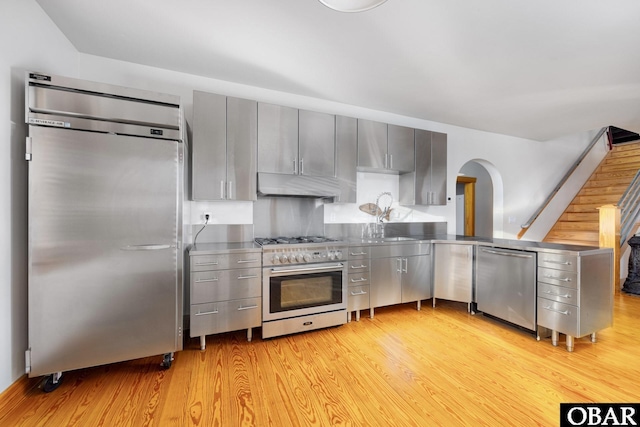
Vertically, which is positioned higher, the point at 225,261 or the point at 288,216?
the point at 288,216

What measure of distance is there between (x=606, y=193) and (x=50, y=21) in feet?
28.1

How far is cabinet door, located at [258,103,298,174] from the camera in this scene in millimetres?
2805

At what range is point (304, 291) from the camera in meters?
2.70

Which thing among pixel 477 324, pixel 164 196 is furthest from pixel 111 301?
pixel 477 324

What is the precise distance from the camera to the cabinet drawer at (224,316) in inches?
92.4

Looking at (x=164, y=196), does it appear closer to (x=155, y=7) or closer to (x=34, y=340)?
(x=34, y=340)

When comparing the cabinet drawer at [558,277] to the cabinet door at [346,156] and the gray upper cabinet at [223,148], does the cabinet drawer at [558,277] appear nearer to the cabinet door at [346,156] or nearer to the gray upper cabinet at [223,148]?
the cabinet door at [346,156]

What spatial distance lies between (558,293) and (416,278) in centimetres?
131

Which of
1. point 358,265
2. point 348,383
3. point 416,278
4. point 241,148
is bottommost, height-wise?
point 348,383

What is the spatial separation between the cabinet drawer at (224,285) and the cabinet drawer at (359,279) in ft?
3.28

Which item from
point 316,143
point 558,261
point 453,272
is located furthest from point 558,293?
point 316,143

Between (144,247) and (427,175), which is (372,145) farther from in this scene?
(144,247)

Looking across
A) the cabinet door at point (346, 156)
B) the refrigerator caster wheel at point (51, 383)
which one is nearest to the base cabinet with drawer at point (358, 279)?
the cabinet door at point (346, 156)

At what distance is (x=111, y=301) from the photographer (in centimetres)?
190
